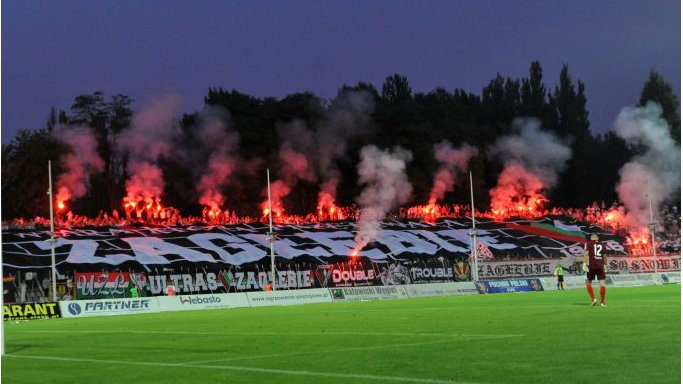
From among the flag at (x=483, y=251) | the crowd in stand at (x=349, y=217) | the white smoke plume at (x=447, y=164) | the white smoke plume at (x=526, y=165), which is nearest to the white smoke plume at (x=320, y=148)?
the crowd in stand at (x=349, y=217)

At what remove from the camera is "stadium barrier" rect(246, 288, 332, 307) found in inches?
2088

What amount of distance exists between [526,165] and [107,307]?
75065 mm

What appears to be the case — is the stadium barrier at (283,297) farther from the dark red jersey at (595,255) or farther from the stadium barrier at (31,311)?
the dark red jersey at (595,255)

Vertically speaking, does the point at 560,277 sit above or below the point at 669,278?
above

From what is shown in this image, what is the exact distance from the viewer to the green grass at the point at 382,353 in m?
13.2

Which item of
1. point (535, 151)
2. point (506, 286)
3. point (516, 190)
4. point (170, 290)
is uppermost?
point (535, 151)

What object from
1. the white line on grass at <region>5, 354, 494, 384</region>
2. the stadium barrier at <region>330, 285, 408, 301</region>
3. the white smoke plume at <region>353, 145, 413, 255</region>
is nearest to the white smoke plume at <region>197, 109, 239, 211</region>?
the white smoke plume at <region>353, 145, 413, 255</region>

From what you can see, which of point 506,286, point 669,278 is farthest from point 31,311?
point 669,278

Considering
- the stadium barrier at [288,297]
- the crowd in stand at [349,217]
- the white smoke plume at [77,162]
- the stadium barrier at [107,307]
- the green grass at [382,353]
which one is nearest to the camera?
the green grass at [382,353]

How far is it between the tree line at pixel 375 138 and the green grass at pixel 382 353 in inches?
2537

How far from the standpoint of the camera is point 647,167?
107375mm

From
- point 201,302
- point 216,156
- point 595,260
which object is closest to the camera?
point 595,260

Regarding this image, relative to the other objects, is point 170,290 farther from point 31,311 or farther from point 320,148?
point 320,148

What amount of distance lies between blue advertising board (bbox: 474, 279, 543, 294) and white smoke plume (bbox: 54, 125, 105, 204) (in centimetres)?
3758
